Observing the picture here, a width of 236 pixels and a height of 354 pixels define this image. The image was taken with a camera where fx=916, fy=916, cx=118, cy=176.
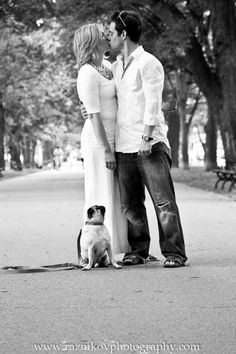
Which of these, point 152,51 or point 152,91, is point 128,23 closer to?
point 152,91

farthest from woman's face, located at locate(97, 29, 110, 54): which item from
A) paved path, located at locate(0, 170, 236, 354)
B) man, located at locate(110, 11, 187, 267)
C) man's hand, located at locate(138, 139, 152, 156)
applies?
paved path, located at locate(0, 170, 236, 354)

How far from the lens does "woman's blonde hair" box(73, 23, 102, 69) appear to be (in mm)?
7816

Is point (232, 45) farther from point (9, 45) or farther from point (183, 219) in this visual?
point (9, 45)

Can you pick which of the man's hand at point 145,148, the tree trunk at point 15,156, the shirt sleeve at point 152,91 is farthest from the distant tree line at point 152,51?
the man's hand at point 145,148

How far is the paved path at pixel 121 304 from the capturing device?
512cm

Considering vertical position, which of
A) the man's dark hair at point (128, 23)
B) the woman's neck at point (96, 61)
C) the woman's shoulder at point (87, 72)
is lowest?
the woman's shoulder at point (87, 72)

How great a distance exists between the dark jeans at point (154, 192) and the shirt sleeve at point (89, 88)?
522 millimetres

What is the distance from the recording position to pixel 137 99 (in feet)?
26.3

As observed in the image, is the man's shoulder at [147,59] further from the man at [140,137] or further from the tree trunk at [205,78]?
the tree trunk at [205,78]

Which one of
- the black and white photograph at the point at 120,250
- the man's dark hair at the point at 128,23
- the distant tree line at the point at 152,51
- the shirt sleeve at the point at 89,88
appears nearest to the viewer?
the black and white photograph at the point at 120,250

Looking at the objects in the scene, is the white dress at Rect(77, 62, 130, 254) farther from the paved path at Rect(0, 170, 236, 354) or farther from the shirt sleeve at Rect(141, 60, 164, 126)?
the paved path at Rect(0, 170, 236, 354)

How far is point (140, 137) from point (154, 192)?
20.0 inches

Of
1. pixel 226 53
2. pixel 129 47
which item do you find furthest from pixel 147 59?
pixel 226 53

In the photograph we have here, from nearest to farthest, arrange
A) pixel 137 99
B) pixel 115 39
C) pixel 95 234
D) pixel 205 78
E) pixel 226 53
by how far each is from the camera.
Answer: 1. pixel 95 234
2. pixel 137 99
3. pixel 115 39
4. pixel 226 53
5. pixel 205 78
